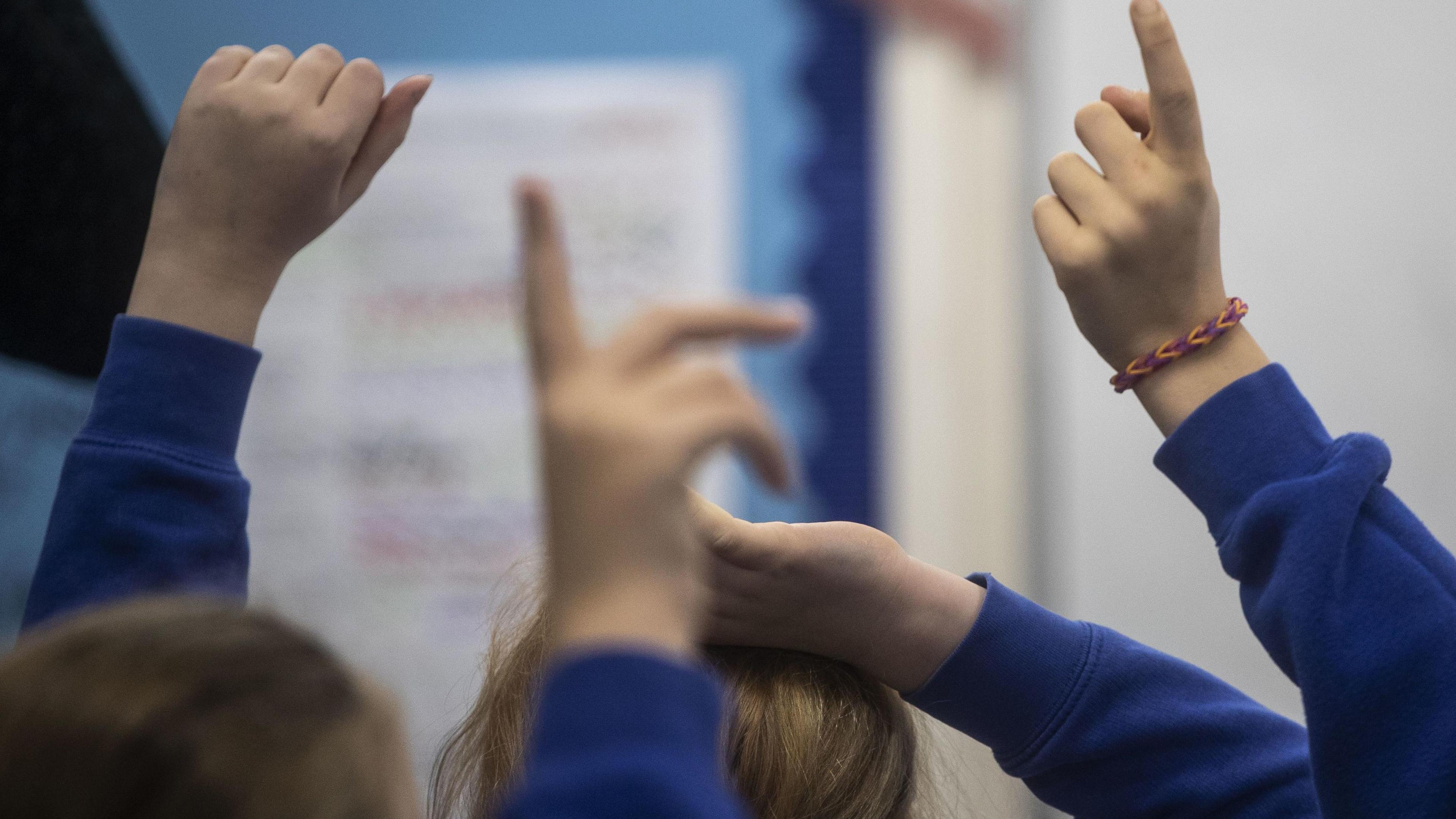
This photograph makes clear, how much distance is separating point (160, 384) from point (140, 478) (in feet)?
0.11

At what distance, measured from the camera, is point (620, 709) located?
0.81ft

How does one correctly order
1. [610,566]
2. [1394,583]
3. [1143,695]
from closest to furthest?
[610,566]
[1394,583]
[1143,695]

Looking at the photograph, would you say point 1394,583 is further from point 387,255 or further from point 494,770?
point 387,255

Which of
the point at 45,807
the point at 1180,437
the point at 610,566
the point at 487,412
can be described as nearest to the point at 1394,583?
the point at 1180,437

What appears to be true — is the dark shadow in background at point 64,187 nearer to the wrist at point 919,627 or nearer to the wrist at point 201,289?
the wrist at point 201,289

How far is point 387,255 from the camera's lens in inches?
55.0

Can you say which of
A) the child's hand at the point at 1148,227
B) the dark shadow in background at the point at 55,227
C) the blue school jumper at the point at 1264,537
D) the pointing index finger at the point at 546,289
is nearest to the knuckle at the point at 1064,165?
the child's hand at the point at 1148,227

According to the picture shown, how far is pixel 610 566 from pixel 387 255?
1249 millimetres

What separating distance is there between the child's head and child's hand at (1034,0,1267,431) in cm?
29

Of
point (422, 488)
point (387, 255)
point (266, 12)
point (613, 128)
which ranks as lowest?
point (422, 488)

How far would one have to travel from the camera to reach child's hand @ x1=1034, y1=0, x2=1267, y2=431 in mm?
382

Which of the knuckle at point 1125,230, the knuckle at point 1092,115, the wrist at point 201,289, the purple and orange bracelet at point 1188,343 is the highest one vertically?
the knuckle at point 1092,115

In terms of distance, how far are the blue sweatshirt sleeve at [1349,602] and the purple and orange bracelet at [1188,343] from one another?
0.9 inches

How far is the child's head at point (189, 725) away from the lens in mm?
267
